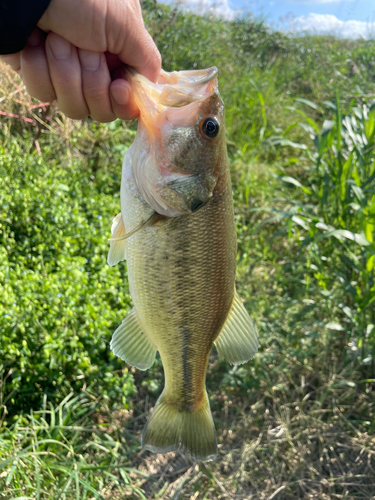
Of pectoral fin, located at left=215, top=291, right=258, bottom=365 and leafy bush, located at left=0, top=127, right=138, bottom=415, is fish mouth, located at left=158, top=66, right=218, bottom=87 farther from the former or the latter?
leafy bush, located at left=0, top=127, right=138, bottom=415

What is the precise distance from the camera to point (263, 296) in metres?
3.52

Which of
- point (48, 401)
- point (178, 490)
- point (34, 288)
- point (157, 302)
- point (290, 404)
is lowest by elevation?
point (178, 490)

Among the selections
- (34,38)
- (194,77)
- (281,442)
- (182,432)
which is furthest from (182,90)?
(281,442)

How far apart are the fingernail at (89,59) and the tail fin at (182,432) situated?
4.67 ft

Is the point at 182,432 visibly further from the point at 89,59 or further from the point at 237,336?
the point at 89,59

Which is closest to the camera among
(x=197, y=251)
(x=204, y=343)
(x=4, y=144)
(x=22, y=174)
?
(x=197, y=251)

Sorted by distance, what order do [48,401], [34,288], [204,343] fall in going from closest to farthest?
1. [204,343]
2. [48,401]
3. [34,288]

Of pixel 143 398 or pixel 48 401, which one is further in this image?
pixel 143 398

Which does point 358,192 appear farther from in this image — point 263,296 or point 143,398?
point 143,398

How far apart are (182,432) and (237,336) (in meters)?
0.49

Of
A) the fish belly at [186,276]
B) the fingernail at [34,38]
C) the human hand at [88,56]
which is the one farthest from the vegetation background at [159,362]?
the fingernail at [34,38]

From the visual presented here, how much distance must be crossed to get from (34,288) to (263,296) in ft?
6.54

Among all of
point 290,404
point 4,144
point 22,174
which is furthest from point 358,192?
point 4,144

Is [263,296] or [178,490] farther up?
[263,296]
